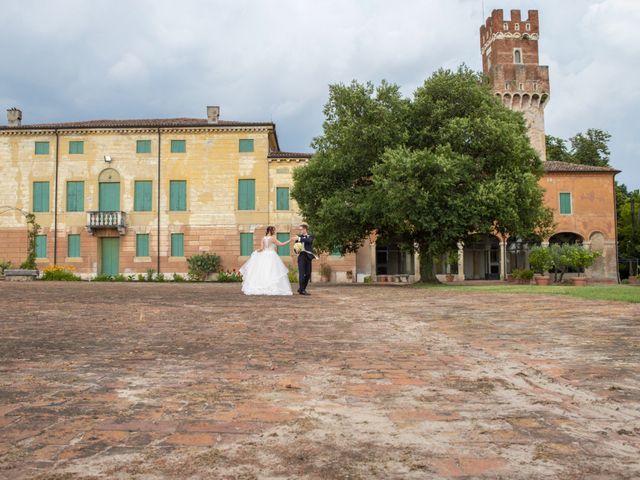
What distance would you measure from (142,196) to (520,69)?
3315 centimetres

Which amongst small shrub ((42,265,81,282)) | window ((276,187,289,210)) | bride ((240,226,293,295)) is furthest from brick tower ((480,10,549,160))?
bride ((240,226,293,295))

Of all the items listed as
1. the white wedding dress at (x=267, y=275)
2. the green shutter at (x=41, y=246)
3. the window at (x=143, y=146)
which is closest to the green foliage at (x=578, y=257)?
the white wedding dress at (x=267, y=275)

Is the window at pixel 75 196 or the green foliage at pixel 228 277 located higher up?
the window at pixel 75 196

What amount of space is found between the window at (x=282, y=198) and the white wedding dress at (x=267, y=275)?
20.2m

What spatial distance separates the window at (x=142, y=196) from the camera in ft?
117

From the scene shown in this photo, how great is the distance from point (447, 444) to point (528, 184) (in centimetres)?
1962

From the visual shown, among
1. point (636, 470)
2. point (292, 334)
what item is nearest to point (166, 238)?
point (292, 334)

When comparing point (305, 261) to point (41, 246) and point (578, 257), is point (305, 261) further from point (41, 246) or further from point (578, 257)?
point (41, 246)

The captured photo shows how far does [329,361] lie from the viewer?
Answer: 451 centimetres

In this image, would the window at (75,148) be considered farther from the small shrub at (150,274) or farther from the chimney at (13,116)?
the small shrub at (150,274)

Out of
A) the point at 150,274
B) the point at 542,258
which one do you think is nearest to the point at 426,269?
the point at 542,258

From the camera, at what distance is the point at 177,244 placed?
3569 cm

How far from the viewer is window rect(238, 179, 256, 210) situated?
35.8 metres

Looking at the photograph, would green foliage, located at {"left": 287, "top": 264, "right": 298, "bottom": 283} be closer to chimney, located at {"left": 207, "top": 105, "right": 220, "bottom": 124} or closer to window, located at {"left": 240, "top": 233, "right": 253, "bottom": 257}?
window, located at {"left": 240, "top": 233, "right": 253, "bottom": 257}
